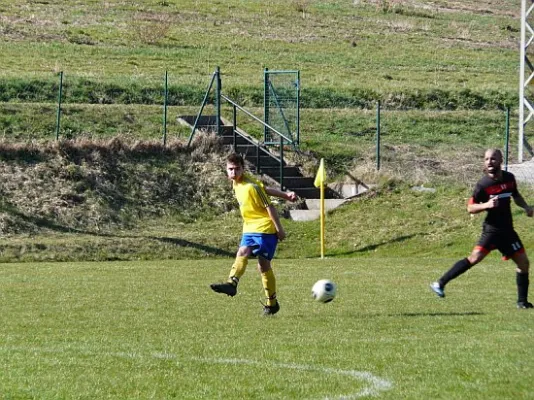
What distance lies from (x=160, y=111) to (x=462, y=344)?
2505cm

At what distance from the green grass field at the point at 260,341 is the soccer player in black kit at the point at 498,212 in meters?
0.53

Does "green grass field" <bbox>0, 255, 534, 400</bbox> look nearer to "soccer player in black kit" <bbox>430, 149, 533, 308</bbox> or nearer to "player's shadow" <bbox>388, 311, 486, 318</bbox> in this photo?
"player's shadow" <bbox>388, 311, 486, 318</bbox>

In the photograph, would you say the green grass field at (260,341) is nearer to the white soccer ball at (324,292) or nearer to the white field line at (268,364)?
the white field line at (268,364)

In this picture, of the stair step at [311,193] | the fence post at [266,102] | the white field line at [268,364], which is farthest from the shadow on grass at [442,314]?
the fence post at [266,102]

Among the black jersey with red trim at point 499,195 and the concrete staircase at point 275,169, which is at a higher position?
the black jersey with red trim at point 499,195

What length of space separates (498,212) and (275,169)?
17547 mm

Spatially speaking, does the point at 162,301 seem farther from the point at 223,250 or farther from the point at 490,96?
the point at 490,96

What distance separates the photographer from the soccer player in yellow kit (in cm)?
1367

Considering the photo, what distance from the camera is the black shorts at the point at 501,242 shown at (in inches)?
547

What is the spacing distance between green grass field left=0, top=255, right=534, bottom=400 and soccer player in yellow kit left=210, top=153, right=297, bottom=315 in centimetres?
36

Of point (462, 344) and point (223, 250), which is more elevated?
point (462, 344)

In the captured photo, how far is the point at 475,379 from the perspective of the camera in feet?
29.6

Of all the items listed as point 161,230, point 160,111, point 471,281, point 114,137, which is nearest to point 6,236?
point 161,230

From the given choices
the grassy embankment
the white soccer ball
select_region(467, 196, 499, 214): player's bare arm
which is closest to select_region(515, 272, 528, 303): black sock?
select_region(467, 196, 499, 214): player's bare arm
